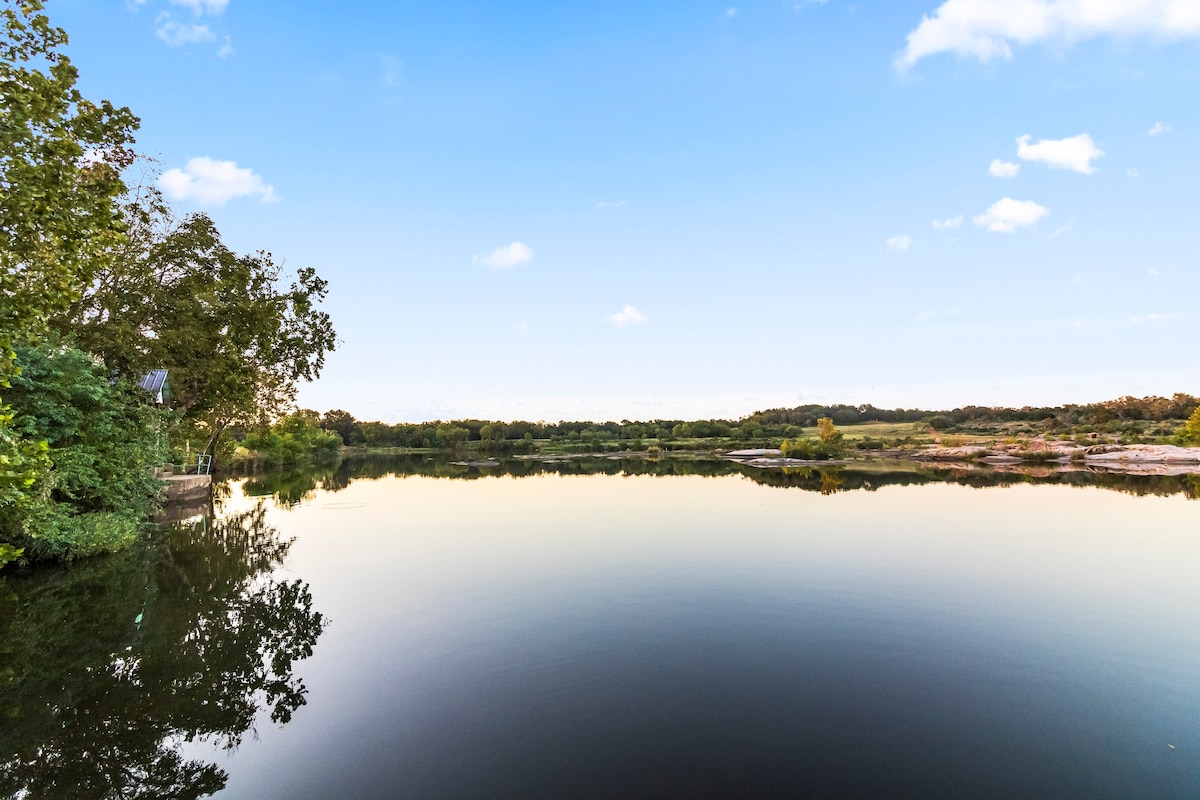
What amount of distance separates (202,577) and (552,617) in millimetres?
9484

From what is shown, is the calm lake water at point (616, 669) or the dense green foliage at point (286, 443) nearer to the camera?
the calm lake water at point (616, 669)

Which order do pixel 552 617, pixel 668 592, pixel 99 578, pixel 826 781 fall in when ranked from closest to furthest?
pixel 826 781 → pixel 552 617 → pixel 668 592 → pixel 99 578

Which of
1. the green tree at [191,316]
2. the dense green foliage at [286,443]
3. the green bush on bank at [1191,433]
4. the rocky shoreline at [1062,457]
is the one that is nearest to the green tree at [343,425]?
the dense green foliage at [286,443]

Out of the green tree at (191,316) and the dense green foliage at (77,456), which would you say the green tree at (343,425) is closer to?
the green tree at (191,316)

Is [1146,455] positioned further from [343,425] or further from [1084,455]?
[343,425]

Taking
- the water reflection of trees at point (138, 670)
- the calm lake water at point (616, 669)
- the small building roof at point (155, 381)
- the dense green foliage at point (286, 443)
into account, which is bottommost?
the calm lake water at point (616, 669)

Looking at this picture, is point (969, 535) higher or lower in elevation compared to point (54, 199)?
lower

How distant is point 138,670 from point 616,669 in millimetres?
6944

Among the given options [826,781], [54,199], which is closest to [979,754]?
[826,781]

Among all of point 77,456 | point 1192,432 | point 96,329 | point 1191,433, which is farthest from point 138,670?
point 1191,433

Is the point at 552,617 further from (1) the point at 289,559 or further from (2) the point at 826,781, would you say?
(1) the point at 289,559

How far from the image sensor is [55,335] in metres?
16.2

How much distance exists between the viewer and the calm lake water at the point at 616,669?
19.0 feet

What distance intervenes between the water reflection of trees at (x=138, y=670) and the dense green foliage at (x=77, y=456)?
3.45ft
